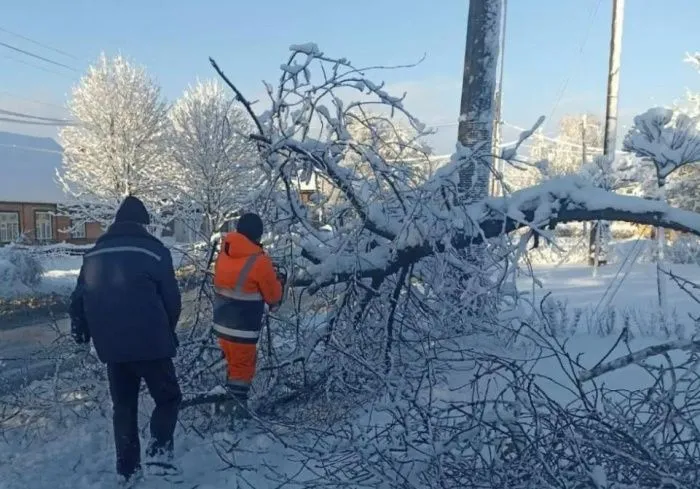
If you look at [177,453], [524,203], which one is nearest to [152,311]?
[177,453]

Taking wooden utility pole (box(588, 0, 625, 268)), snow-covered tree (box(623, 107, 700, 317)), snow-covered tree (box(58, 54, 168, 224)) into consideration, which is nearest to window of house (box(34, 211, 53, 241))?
snow-covered tree (box(58, 54, 168, 224))

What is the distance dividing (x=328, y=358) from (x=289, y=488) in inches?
44.8

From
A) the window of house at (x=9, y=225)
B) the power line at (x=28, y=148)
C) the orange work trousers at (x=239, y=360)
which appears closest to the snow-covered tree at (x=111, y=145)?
the window of house at (x=9, y=225)

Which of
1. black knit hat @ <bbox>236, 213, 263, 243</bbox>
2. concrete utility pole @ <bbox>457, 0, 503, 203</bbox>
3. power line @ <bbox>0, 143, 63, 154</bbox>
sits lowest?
black knit hat @ <bbox>236, 213, 263, 243</bbox>

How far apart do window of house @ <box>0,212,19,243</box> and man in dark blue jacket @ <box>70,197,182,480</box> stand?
28320 mm

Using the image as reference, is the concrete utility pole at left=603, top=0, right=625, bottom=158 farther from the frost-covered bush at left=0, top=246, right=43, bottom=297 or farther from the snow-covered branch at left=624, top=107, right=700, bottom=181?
the frost-covered bush at left=0, top=246, right=43, bottom=297

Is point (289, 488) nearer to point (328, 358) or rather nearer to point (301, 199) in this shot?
point (328, 358)

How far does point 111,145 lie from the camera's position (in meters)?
27.3

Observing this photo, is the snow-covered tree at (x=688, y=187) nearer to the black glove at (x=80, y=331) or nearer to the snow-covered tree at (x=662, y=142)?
the snow-covered tree at (x=662, y=142)

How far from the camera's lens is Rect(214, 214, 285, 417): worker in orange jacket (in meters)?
4.43

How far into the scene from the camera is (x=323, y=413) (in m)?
4.81

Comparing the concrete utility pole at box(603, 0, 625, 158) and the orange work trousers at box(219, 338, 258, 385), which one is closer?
the orange work trousers at box(219, 338, 258, 385)

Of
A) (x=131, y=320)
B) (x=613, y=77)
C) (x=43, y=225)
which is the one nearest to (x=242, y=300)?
(x=131, y=320)

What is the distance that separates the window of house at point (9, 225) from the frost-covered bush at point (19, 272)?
1235 cm
